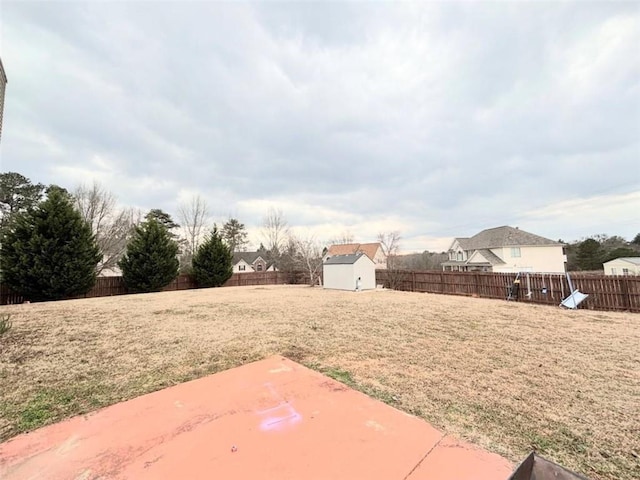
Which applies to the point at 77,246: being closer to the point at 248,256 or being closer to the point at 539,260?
the point at 248,256

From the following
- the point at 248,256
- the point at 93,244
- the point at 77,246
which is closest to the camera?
the point at 77,246

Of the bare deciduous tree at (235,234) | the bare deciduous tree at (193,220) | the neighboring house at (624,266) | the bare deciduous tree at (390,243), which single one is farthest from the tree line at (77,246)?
the neighboring house at (624,266)

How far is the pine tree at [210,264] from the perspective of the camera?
18.2 m

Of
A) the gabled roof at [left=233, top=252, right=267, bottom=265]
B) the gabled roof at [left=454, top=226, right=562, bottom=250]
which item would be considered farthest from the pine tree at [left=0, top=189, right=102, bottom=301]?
the gabled roof at [left=454, top=226, right=562, bottom=250]

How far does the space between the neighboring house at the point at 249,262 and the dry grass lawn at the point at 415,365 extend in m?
31.2

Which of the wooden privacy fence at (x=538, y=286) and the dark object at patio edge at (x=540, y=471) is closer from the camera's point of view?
the dark object at patio edge at (x=540, y=471)

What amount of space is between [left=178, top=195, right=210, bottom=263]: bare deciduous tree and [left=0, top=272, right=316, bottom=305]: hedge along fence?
8362mm

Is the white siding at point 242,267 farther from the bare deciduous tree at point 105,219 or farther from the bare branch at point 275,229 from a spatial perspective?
the bare deciduous tree at point 105,219

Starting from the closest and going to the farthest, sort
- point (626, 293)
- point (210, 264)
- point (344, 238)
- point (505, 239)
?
point (626, 293) → point (210, 264) → point (505, 239) → point (344, 238)

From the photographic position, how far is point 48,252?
1097 cm

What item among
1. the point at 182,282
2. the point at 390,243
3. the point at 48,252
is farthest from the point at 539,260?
the point at 48,252

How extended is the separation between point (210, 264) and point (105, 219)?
9.33 meters

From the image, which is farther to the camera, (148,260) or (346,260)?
(346,260)

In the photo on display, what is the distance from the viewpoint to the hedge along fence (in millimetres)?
11250
